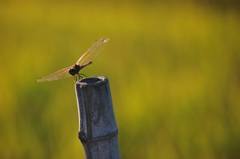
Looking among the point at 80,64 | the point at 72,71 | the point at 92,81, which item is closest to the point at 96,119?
the point at 92,81

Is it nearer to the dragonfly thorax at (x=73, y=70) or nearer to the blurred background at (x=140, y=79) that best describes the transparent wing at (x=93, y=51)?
the dragonfly thorax at (x=73, y=70)

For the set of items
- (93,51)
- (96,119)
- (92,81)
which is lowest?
(96,119)

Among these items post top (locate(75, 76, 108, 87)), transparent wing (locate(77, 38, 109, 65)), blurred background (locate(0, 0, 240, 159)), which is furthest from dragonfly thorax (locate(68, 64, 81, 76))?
blurred background (locate(0, 0, 240, 159))

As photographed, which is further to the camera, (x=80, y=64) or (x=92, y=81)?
(x=80, y=64)

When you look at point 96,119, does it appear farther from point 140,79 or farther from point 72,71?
point 140,79

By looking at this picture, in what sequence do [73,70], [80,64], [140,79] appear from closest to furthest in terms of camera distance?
[73,70], [80,64], [140,79]

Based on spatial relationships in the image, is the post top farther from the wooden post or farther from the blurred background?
the blurred background

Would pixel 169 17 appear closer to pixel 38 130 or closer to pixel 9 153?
pixel 38 130
